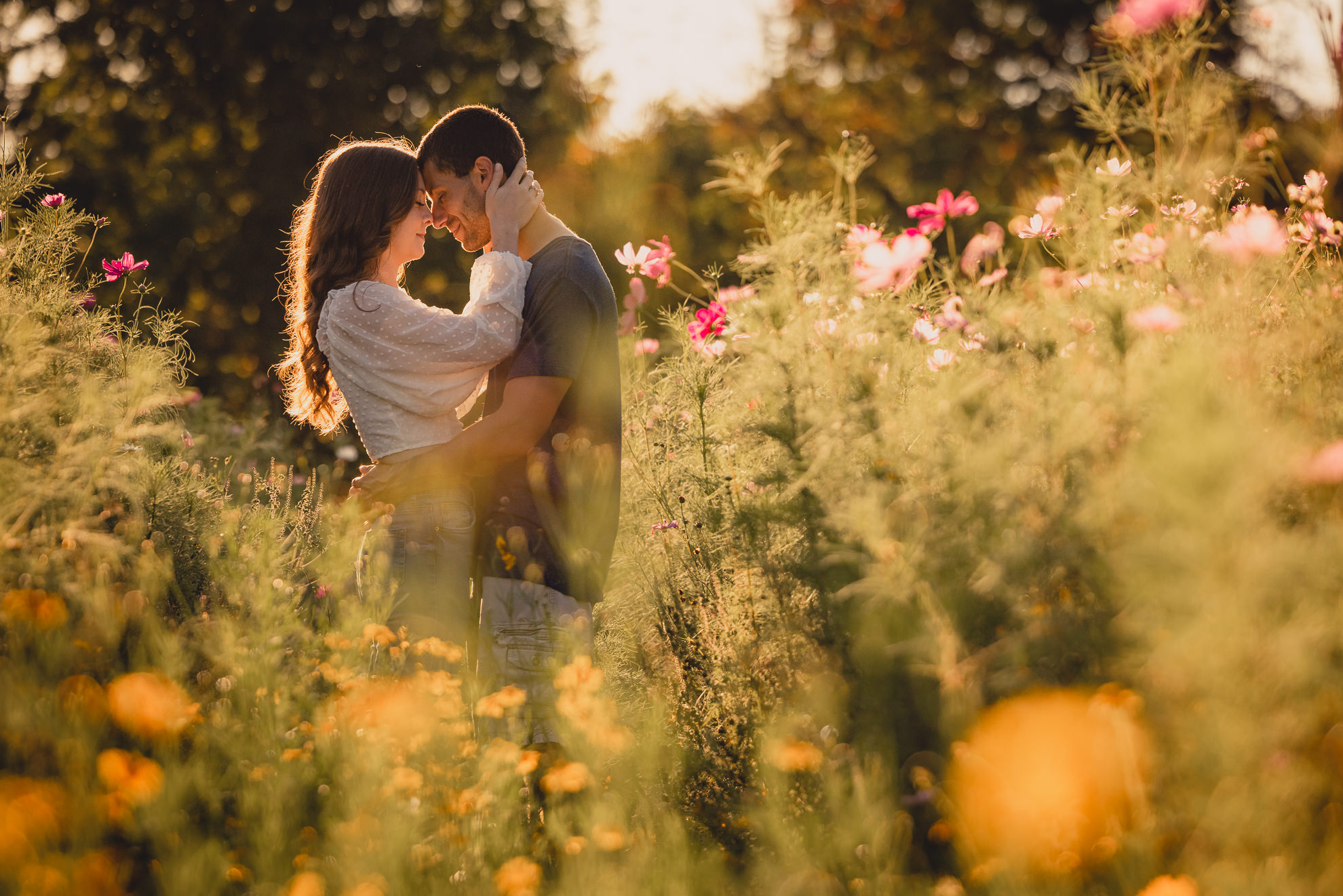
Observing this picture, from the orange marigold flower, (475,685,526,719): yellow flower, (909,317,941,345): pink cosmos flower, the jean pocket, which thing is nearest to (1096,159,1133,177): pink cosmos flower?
(909,317,941,345): pink cosmos flower

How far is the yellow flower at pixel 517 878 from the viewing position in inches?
57.7

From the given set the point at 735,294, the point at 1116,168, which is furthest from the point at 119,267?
the point at 1116,168

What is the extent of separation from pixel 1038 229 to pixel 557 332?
151cm

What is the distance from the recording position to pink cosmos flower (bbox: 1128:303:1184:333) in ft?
5.88

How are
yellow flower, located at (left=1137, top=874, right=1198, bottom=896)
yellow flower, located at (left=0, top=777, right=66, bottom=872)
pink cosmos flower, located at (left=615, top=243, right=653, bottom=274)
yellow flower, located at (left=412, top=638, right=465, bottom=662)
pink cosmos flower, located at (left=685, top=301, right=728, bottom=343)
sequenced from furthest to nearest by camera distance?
pink cosmos flower, located at (left=615, top=243, right=653, bottom=274) → pink cosmos flower, located at (left=685, top=301, right=728, bottom=343) → yellow flower, located at (left=412, top=638, right=465, bottom=662) → yellow flower, located at (left=0, top=777, right=66, bottom=872) → yellow flower, located at (left=1137, top=874, right=1198, bottom=896)

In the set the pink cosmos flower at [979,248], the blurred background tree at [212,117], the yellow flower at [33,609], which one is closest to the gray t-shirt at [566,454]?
the yellow flower at [33,609]

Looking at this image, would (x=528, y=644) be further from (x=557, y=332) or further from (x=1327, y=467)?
(x=1327, y=467)

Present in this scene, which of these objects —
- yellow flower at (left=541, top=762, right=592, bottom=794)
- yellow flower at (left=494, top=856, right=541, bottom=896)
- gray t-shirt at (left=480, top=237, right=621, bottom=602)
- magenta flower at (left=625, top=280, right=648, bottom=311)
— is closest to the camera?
yellow flower at (left=494, top=856, right=541, bottom=896)

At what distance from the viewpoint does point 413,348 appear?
88.5 inches

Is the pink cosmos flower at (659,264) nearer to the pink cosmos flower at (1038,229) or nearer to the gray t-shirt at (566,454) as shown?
the gray t-shirt at (566,454)

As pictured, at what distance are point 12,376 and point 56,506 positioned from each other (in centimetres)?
33

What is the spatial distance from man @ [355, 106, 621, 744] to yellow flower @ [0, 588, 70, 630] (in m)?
0.69

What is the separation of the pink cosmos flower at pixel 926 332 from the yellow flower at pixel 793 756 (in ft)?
3.61

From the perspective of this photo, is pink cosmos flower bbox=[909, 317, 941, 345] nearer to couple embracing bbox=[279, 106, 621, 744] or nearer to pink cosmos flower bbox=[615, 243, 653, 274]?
couple embracing bbox=[279, 106, 621, 744]
